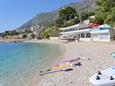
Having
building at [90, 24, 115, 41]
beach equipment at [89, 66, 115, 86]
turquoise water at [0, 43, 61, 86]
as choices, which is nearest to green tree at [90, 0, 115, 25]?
turquoise water at [0, 43, 61, 86]

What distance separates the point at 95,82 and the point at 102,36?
158 ft

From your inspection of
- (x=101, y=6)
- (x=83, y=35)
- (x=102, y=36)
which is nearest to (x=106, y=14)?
(x=101, y=6)

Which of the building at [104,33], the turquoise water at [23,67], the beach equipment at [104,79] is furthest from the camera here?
the building at [104,33]

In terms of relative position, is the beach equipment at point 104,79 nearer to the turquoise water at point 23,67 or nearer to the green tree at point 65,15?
the turquoise water at point 23,67

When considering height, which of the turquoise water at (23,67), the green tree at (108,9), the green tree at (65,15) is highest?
the green tree at (65,15)

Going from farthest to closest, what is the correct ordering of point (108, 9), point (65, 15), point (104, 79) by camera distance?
point (65, 15)
point (108, 9)
point (104, 79)

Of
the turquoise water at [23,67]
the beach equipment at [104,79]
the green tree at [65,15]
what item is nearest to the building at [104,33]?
the turquoise water at [23,67]

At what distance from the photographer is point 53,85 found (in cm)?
1214

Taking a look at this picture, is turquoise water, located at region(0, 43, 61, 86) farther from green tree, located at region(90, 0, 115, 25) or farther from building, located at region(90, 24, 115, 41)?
building, located at region(90, 24, 115, 41)

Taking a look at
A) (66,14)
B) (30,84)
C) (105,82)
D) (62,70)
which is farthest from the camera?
(66,14)

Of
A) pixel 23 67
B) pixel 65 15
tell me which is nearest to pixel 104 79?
pixel 23 67

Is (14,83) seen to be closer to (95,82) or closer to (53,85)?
(53,85)

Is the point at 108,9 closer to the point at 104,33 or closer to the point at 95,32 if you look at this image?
the point at 104,33

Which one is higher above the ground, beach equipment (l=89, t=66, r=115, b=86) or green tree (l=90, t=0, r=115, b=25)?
green tree (l=90, t=0, r=115, b=25)
